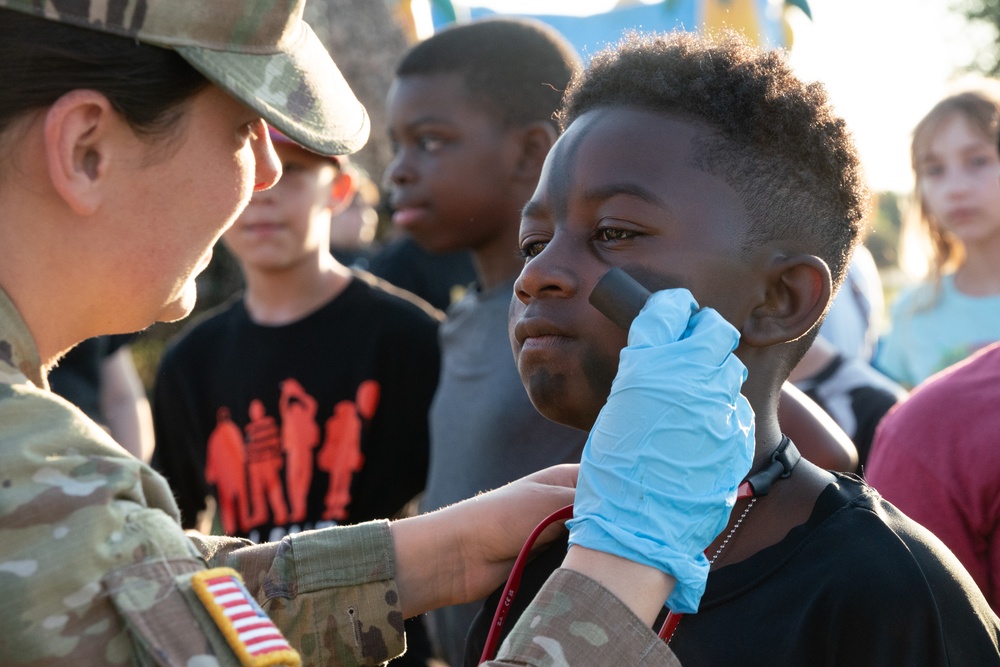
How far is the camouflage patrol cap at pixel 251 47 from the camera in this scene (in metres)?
1.41

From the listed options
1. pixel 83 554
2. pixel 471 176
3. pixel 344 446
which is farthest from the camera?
pixel 344 446

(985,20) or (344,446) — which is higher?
(985,20)

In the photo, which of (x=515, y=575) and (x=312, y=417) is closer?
(x=515, y=575)

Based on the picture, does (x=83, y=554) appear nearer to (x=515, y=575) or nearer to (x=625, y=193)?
(x=515, y=575)

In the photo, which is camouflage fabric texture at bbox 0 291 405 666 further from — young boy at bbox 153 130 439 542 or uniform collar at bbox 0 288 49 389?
young boy at bbox 153 130 439 542

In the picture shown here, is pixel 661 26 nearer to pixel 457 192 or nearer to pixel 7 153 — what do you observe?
pixel 457 192

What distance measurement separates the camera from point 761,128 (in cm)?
174

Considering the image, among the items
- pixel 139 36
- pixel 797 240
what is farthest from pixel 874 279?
pixel 139 36

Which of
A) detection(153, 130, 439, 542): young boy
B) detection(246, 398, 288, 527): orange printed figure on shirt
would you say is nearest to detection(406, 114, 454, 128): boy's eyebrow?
detection(153, 130, 439, 542): young boy

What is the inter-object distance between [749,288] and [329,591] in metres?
0.82

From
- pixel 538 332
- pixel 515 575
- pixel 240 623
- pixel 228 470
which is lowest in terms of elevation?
pixel 228 470

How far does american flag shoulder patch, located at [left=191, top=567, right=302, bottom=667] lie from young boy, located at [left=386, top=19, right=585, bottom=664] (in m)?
1.38

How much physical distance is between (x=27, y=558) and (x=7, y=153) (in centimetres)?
52

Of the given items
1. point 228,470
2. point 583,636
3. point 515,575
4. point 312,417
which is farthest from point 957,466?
point 228,470
